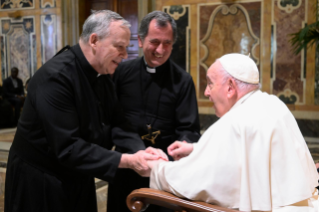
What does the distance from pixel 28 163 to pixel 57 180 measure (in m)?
0.19

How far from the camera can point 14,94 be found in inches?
365

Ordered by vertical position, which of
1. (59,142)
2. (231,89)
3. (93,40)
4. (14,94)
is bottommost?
(14,94)

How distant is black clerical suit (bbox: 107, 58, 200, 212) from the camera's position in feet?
8.84

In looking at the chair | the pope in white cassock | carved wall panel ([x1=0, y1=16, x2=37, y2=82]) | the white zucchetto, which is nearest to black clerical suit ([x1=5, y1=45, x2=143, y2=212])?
the chair

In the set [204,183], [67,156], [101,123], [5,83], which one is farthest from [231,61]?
[5,83]

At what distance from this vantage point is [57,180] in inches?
80.3

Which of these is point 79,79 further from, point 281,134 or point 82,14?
point 82,14

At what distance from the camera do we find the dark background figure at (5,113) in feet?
28.7

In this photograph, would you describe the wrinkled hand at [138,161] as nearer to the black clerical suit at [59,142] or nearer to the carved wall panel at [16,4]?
the black clerical suit at [59,142]

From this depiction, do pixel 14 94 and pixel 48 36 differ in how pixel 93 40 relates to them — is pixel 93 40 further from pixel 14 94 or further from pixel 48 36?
pixel 14 94

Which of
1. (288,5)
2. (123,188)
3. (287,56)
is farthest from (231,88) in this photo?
(288,5)

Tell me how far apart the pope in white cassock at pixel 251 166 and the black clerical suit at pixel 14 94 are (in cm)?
819

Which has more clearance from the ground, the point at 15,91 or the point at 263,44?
the point at 263,44

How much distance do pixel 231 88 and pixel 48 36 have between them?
804 cm
